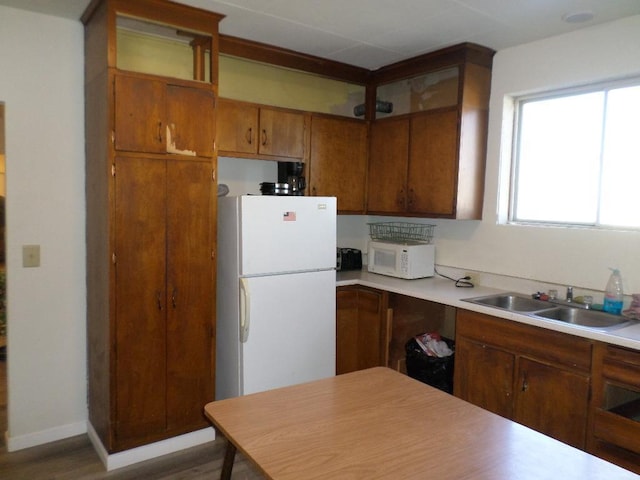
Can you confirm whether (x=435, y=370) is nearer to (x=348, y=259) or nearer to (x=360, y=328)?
(x=360, y=328)

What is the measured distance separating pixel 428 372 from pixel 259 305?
4.08ft

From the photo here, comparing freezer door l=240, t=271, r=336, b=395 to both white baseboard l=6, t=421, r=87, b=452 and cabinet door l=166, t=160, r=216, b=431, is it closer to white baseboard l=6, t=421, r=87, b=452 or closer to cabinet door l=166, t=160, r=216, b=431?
cabinet door l=166, t=160, r=216, b=431

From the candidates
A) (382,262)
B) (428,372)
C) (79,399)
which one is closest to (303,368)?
(428,372)

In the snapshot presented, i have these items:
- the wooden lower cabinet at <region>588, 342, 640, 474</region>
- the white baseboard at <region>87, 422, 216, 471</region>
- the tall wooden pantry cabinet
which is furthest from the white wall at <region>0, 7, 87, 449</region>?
the wooden lower cabinet at <region>588, 342, 640, 474</region>

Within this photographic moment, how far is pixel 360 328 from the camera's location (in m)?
3.58

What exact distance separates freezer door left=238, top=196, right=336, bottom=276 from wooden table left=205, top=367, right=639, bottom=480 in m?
1.23

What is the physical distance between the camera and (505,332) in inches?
103

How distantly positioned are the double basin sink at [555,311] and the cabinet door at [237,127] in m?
1.75

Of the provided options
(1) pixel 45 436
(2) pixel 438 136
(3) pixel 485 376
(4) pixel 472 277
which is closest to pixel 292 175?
(2) pixel 438 136

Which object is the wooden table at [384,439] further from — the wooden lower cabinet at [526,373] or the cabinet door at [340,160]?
the cabinet door at [340,160]

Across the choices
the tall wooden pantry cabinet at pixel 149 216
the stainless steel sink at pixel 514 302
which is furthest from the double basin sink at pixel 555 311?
the tall wooden pantry cabinet at pixel 149 216

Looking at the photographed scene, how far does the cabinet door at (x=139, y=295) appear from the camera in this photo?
256cm

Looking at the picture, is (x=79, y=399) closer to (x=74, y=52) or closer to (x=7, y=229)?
(x=7, y=229)

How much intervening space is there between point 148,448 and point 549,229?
2781mm
